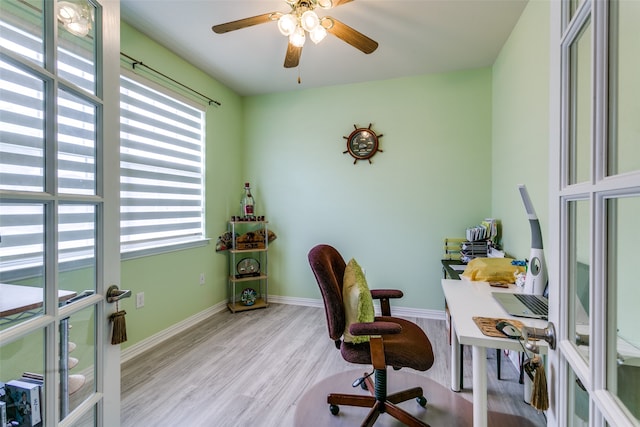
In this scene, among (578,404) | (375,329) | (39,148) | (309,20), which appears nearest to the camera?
(578,404)

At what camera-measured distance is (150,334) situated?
2.45m

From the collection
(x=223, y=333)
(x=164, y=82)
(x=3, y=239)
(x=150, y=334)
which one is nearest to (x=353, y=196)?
(x=223, y=333)

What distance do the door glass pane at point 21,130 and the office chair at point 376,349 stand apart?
1104 millimetres

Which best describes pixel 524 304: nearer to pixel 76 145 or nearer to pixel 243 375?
pixel 243 375

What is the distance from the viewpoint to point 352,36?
1846 millimetres

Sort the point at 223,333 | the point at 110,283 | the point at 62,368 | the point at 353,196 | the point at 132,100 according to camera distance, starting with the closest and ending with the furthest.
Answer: the point at 62,368 → the point at 110,283 → the point at 132,100 → the point at 223,333 → the point at 353,196

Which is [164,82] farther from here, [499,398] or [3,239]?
[499,398]

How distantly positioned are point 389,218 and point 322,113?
4.79 feet

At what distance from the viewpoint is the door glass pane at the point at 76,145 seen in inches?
30.1

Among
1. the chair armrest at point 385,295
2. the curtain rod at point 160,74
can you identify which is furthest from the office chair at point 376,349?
the curtain rod at point 160,74

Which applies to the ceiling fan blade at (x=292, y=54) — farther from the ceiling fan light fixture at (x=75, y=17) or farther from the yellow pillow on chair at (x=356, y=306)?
the yellow pillow on chair at (x=356, y=306)

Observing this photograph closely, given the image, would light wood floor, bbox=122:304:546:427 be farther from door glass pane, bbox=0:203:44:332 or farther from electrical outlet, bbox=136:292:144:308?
door glass pane, bbox=0:203:44:332

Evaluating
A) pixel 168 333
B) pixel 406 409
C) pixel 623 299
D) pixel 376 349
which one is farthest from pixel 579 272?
pixel 168 333

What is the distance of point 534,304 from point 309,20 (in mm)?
1897
